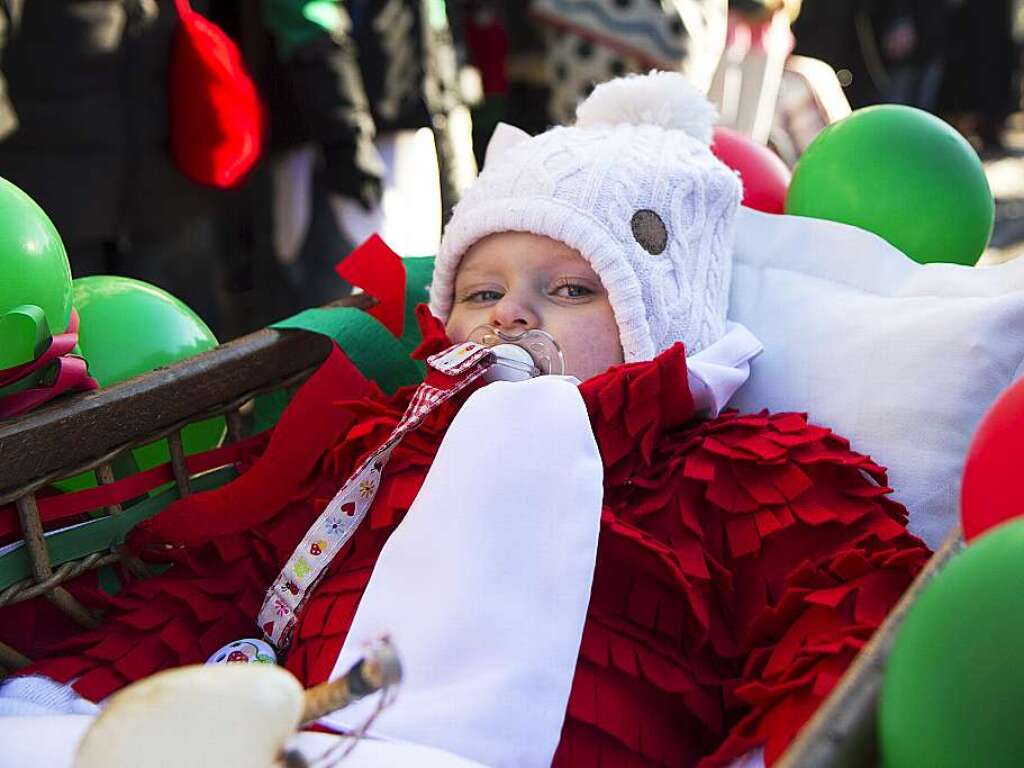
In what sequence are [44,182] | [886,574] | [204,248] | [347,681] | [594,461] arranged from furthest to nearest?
[204,248] → [44,182] → [594,461] → [886,574] → [347,681]

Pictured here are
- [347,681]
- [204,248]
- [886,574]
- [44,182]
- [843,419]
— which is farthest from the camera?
[204,248]

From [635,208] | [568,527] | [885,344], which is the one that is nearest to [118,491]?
[568,527]

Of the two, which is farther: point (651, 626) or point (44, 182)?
point (44, 182)

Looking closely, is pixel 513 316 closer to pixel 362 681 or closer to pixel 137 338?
pixel 137 338

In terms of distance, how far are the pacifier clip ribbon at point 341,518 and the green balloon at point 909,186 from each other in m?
0.63

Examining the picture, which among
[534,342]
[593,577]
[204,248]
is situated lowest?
[204,248]

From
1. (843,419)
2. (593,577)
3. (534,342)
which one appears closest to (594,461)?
(593,577)

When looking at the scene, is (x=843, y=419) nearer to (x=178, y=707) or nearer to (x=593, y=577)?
(x=593, y=577)

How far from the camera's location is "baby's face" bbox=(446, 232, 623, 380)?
1.39 m

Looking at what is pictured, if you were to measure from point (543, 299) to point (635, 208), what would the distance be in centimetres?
17

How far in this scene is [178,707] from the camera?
68 cm

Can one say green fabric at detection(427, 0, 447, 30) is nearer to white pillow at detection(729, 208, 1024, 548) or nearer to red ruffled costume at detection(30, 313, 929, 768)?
white pillow at detection(729, 208, 1024, 548)

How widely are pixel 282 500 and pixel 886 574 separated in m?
0.69

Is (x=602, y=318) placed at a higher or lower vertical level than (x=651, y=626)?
higher
